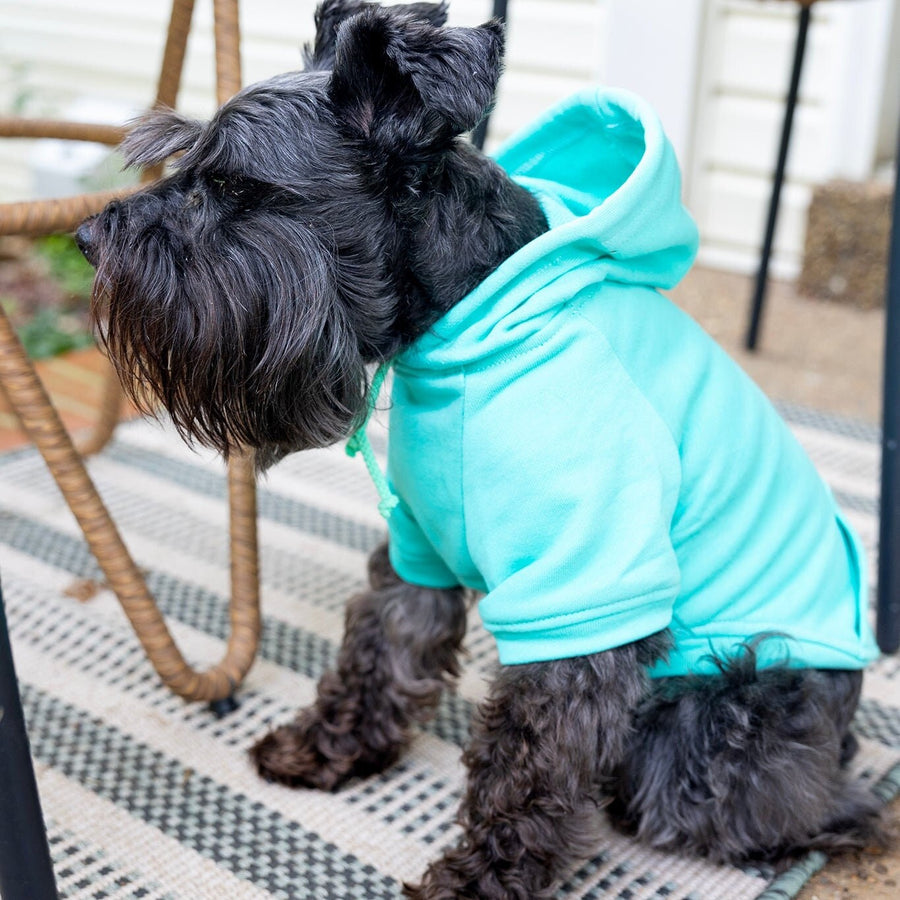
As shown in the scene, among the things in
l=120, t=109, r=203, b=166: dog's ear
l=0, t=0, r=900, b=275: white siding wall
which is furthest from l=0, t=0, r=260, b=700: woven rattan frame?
l=0, t=0, r=900, b=275: white siding wall

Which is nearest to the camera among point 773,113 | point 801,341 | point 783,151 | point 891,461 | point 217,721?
point 217,721

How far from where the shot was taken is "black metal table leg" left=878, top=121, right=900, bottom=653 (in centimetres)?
198

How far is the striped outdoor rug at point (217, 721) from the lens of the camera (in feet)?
5.18

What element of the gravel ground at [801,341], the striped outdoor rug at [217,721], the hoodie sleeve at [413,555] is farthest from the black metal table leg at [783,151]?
the hoodie sleeve at [413,555]

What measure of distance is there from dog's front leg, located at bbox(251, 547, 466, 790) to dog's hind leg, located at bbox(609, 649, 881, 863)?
0.33 m

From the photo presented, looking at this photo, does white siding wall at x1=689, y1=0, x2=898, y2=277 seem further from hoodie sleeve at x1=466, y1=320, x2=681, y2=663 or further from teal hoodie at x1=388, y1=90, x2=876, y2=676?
hoodie sleeve at x1=466, y1=320, x2=681, y2=663

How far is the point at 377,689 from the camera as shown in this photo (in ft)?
5.88

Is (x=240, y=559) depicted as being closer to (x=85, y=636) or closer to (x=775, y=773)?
(x=85, y=636)

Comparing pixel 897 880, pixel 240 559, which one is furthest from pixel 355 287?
pixel 897 880

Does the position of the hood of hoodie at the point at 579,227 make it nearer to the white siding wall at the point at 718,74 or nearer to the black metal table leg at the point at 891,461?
the black metal table leg at the point at 891,461

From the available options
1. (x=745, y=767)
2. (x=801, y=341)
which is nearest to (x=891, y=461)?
(x=745, y=767)

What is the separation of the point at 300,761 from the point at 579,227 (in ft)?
2.94

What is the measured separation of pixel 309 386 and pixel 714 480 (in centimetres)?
53

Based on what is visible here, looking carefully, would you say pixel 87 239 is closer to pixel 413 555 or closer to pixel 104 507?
pixel 104 507
